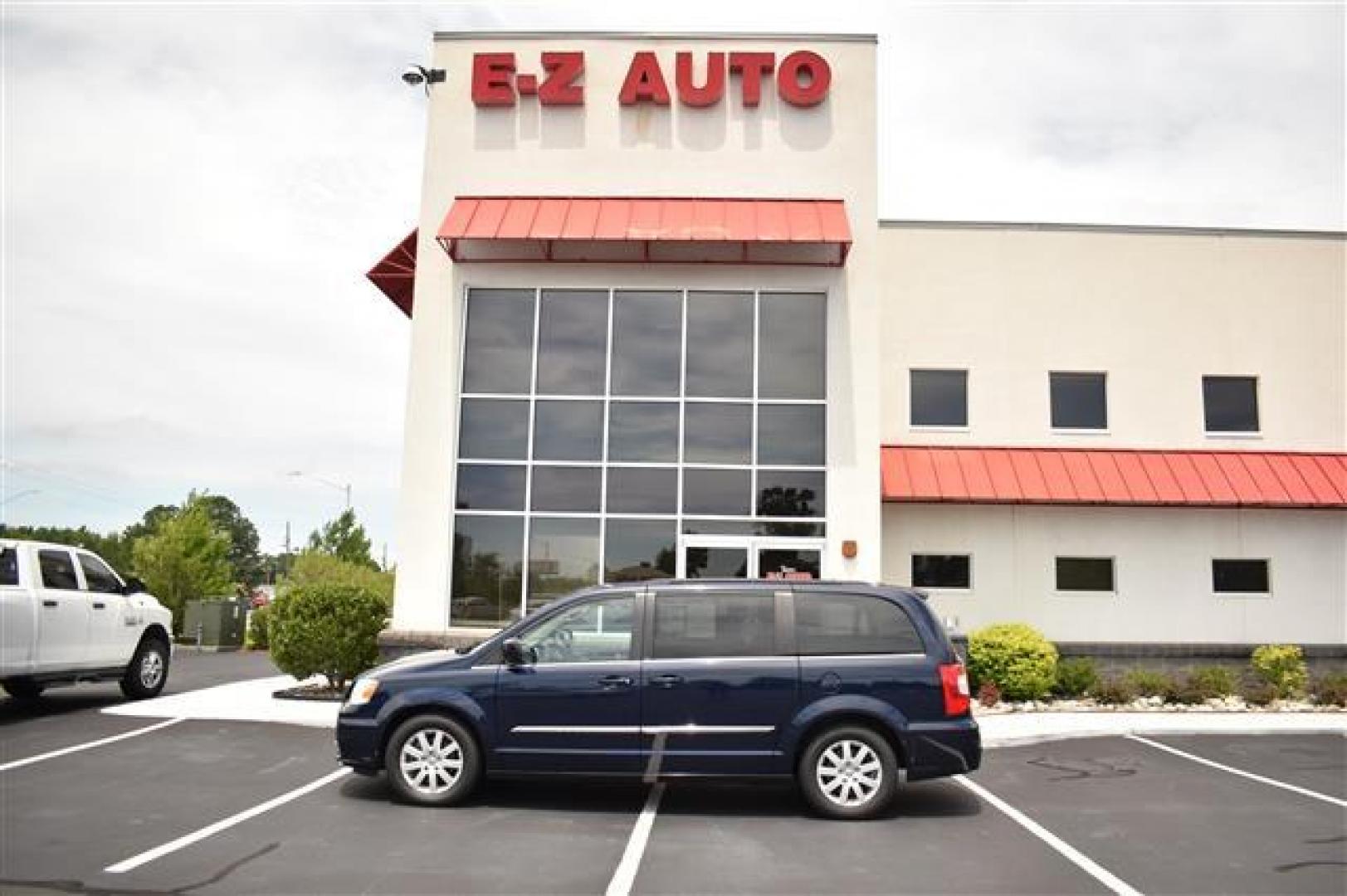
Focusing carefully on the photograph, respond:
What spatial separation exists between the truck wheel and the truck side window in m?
2.04

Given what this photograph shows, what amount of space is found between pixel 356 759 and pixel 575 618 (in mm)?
2097

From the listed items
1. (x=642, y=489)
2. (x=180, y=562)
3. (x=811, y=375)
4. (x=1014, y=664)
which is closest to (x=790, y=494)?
(x=811, y=375)

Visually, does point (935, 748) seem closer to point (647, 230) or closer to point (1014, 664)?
point (1014, 664)

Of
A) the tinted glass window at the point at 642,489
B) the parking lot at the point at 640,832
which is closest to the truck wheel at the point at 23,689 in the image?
the parking lot at the point at 640,832

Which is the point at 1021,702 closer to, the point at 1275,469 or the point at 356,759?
the point at 1275,469

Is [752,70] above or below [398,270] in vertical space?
above

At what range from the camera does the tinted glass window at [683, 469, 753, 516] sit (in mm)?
14453

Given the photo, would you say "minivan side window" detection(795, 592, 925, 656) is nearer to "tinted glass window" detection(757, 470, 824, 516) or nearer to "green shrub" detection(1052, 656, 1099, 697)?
"tinted glass window" detection(757, 470, 824, 516)

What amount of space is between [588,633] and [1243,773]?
22.8 ft

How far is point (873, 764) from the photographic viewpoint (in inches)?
300

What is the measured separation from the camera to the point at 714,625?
26.2 feet

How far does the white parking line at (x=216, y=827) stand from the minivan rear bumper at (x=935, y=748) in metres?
5.12

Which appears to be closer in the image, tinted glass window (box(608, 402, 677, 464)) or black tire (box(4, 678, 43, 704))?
black tire (box(4, 678, 43, 704))

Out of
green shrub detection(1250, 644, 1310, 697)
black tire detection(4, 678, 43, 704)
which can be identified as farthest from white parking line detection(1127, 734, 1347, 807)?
black tire detection(4, 678, 43, 704)
